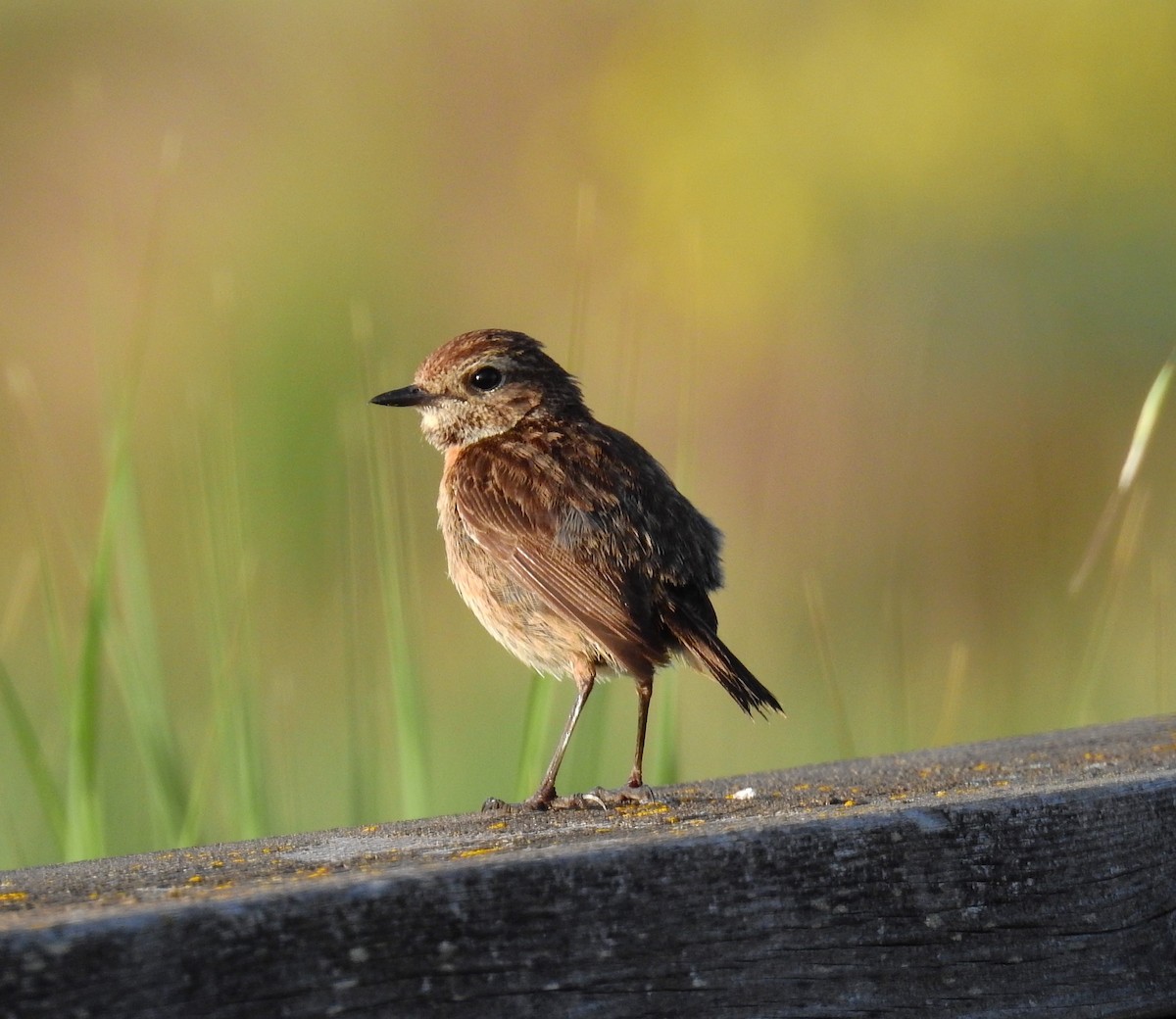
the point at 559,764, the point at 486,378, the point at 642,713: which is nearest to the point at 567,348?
the point at 486,378

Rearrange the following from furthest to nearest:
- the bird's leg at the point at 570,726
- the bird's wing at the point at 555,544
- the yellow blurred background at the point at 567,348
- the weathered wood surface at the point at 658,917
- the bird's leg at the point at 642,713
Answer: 1. the yellow blurred background at the point at 567,348
2. the bird's leg at the point at 642,713
3. the bird's wing at the point at 555,544
4. the bird's leg at the point at 570,726
5. the weathered wood surface at the point at 658,917

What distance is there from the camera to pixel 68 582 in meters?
6.82

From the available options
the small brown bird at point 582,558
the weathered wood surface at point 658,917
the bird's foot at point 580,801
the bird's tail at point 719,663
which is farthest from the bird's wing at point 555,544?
the weathered wood surface at point 658,917

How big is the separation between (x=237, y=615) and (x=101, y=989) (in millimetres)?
2369

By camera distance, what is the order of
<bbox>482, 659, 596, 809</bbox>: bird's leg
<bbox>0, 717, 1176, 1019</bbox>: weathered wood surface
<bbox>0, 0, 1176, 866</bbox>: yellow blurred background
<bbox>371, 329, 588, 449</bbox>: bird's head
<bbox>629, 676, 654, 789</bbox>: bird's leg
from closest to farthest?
<bbox>0, 717, 1176, 1019</bbox>: weathered wood surface
<bbox>482, 659, 596, 809</bbox>: bird's leg
<bbox>629, 676, 654, 789</bbox>: bird's leg
<bbox>0, 0, 1176, 866</bbox>: yellow blurred background
<bbox>371, 329, 588, 449</bbox>: bird's head

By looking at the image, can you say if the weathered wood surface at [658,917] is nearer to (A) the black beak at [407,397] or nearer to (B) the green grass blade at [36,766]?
(B) the green grass blade at [36,766]

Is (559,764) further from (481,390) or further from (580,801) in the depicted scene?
(481,390)

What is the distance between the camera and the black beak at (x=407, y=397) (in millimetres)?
5203

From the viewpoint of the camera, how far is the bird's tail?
4020 millimetres

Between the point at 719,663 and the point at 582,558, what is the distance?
0.48 m

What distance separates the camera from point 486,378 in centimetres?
539

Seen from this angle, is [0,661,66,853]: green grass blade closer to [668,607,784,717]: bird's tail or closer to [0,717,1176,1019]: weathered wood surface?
[0,717,1176,1019]: weathered wood surface

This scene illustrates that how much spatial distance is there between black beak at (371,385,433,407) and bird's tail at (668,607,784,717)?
1.33 m

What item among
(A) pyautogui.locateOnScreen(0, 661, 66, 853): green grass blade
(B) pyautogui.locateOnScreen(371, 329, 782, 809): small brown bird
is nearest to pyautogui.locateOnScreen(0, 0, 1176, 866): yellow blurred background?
(A) pyautogui.locateOnScreen(0, 661, 66, 853): green grass blade
